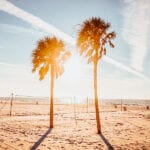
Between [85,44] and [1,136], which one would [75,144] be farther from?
[85,44]

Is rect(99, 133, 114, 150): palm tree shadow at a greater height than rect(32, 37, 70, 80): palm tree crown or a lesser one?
lesser

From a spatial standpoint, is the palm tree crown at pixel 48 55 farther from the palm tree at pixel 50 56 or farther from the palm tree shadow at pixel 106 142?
the palm tree shadow at pixel 106 142

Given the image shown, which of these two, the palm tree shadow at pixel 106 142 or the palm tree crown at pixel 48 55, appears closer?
the palm tree shadow at pixel 106 142

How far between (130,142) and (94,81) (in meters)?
6.66

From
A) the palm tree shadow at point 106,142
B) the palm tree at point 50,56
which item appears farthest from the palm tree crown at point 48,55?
the palm tree shadow at point 106,142

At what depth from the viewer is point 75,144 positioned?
14.3 m

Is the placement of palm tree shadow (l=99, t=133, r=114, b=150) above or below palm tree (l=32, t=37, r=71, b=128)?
below

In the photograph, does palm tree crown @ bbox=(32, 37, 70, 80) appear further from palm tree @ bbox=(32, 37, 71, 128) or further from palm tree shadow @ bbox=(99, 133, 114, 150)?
palm tree shadow @ bbox=(99, 133, 114, 150)

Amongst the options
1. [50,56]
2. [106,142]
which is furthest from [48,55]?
[106,142]

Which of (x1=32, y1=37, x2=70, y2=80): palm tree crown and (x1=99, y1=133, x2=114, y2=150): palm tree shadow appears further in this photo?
(x1=32, y1=37, x2=70, y2=80): palm tree crown

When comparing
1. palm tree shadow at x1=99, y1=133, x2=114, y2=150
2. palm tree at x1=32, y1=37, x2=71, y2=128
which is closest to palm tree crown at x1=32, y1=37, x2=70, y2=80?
palm tree at x1=32, y1=37, x2=71, y2=128

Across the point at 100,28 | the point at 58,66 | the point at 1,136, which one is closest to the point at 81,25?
the point at 100,28

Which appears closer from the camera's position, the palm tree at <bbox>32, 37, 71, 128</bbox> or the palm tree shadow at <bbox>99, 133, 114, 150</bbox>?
the palm tree shadow at <bbox>99, 133, 114, 150</bbox>

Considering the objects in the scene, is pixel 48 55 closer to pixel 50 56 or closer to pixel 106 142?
pixel 50 56
